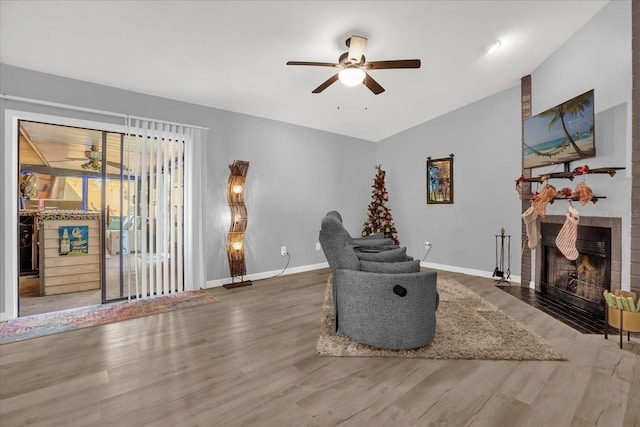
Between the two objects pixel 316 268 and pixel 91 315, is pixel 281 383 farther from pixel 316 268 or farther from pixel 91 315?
pixel 316 268

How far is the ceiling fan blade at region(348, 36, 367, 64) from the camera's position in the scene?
9.14ft

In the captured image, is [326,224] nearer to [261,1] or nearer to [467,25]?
[261,1]

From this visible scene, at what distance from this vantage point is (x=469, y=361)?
7.27 feet

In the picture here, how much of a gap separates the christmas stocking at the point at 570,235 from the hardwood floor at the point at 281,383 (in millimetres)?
969

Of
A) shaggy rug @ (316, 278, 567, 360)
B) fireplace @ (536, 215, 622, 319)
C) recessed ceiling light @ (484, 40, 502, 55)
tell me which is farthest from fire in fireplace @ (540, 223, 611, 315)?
recessed ceiling light @ (484, 40, 502, 55)

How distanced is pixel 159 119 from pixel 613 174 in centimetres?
517

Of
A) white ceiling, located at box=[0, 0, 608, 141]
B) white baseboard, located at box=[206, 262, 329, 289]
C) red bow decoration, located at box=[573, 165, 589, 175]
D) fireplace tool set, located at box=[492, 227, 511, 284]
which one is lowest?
white baseboard, located at box=[206, 262, 329, 289]

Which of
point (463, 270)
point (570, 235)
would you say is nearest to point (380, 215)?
point (463, 270)

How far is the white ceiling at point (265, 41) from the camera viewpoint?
2531 mm

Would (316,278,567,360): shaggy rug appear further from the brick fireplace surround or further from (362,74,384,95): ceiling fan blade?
(362,74,384,95): ceiling fan blade

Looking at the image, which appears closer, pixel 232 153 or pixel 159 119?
pixel 159 119

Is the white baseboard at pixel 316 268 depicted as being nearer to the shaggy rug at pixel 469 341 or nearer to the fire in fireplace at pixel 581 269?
the fire in fireplace at pixel 581 269

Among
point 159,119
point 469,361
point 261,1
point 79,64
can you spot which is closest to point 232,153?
point 159,119

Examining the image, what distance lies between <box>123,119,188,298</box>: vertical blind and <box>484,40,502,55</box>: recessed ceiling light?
396 centimetres
